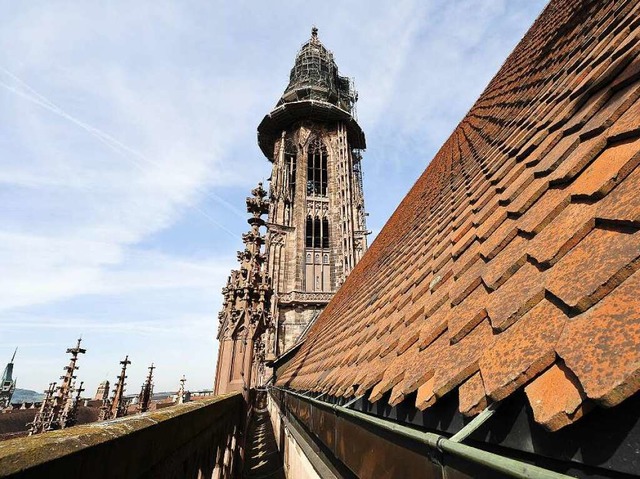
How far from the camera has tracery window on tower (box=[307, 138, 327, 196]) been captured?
108 ft

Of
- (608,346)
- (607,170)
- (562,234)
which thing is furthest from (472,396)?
(607,170)

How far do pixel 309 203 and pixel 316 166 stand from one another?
4951 millimetres

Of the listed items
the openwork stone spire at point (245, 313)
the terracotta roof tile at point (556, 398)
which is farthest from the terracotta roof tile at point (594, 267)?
the openwork stone spire at point (245, 313)

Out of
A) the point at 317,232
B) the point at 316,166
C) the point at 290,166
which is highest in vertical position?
the point at 316,166

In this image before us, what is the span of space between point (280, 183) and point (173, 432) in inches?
1188

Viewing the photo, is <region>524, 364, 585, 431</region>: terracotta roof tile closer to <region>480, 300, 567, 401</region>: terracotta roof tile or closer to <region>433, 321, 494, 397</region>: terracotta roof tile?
<region>480, 300, 567, 401</region>: terracotta roof tile

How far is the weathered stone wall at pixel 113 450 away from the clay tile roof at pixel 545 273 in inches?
34.3

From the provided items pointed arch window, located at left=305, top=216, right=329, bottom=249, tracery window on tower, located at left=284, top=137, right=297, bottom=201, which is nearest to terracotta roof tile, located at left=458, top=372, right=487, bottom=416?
pointed arch window, located at left=305, top=216, right=329, bottom=249

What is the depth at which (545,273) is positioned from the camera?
3.18 ft

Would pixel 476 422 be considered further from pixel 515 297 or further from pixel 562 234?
pixel 562 234

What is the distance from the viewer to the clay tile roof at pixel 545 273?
675 millimetres

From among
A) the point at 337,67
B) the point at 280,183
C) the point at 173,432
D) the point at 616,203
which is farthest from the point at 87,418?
the point at 337,67

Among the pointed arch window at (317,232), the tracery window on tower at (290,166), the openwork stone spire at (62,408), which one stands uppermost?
the tracery window on tower at (290,166)

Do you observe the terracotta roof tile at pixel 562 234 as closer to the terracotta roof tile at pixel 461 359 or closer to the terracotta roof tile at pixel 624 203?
the terracotta roof tile at pixel 624 203
